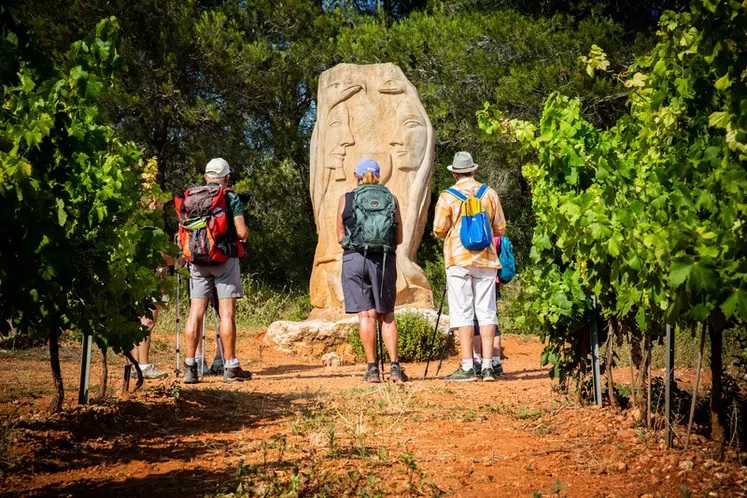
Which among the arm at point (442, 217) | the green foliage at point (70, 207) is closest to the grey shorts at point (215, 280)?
the green foliage at point (70, 207)

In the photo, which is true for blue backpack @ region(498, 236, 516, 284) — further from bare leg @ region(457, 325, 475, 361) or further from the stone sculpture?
the stone sculpture

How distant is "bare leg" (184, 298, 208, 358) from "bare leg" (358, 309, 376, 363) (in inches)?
54.8

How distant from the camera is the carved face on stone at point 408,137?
10.6 meters

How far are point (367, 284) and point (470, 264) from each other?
832 millimetres

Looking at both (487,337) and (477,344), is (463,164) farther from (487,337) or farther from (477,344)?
(477,344)

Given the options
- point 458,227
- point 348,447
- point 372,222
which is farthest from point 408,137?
point 348,447

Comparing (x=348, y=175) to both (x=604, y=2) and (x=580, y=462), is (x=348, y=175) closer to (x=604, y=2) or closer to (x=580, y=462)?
(x=604, y=2)

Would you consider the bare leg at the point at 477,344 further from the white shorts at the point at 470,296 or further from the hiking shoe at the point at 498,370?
the white shorts at the point at 470,296

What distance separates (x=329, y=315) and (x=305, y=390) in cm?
400

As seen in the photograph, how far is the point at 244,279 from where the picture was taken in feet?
45.4

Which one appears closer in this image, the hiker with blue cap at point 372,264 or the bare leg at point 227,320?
the hiker with blue cap at point 372,264

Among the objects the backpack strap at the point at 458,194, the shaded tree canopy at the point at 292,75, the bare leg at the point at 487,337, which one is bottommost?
the bare leg at the point at 487,337

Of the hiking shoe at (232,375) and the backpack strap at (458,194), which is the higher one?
the backpack strap at (458,194)

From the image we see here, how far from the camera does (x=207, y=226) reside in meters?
6.44
